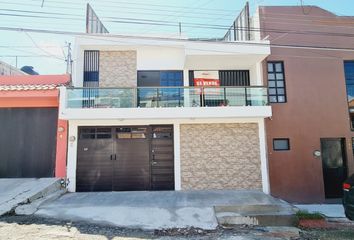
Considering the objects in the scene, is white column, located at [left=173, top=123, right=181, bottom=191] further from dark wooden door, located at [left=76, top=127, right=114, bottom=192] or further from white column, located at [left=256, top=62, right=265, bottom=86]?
white column, located at [left=256, top=62, right=265, bottom=86]

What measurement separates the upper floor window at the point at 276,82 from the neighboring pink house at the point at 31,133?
886cm

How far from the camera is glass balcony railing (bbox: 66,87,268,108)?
10867mm

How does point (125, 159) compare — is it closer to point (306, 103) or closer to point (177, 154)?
point (177, 154)

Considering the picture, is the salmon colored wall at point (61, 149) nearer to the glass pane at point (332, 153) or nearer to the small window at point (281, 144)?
the small window at point (281, 144)

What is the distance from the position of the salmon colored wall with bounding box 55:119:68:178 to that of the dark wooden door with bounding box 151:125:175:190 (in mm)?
3545

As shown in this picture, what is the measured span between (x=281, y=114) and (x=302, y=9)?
493cm

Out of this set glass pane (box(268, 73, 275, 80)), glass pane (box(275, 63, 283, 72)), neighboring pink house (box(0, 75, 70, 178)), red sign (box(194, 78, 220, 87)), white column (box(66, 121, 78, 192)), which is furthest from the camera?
red sign (box(194, 78, 220, 87))

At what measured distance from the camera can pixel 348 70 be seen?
12492 mm

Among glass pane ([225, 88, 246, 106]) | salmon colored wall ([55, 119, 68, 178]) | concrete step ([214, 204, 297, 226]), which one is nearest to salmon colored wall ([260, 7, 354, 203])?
glass pane ([225, 88, 246, 106])

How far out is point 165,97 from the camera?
1109 centimetres

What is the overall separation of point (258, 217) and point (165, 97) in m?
5.60

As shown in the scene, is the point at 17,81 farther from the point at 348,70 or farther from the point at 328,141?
→ the point at 348,70

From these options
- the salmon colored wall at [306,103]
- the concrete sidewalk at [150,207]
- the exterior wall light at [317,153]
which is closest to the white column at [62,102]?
the concrete sidewalk at [150,207]

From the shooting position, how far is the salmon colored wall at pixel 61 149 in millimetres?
11172
